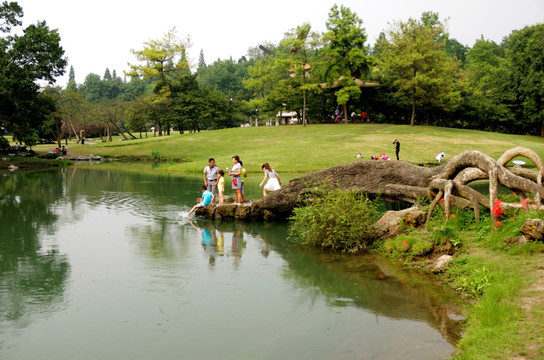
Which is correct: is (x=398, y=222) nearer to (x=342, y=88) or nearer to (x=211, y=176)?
(x=211, y=176)

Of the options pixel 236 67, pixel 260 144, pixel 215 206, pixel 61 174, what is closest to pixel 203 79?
pixel 236 67

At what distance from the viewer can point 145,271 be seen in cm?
1202

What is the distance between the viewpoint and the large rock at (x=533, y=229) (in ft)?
33.7

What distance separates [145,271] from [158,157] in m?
43.7

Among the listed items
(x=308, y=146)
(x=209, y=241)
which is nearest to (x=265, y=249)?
(x=209, y=241)

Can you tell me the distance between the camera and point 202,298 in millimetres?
9922

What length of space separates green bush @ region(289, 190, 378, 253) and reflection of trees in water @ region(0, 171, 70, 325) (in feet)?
22.8

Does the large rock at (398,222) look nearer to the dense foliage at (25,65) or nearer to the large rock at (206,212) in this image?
the large rock at (206,212)

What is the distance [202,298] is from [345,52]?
5990cm

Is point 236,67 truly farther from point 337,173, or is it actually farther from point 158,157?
point 337,173

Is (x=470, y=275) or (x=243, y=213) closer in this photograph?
(x=470, y=275)

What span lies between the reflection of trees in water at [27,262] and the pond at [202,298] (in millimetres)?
45

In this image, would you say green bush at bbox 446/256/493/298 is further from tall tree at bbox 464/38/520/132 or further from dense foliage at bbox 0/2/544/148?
tall tree at bbox 464/38/520/132

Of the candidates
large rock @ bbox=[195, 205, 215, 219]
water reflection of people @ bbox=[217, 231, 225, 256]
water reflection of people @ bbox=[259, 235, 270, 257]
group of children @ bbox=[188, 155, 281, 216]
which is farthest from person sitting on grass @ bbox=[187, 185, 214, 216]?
water reflection of people @ bbox=[259, 235, 270, 257]
